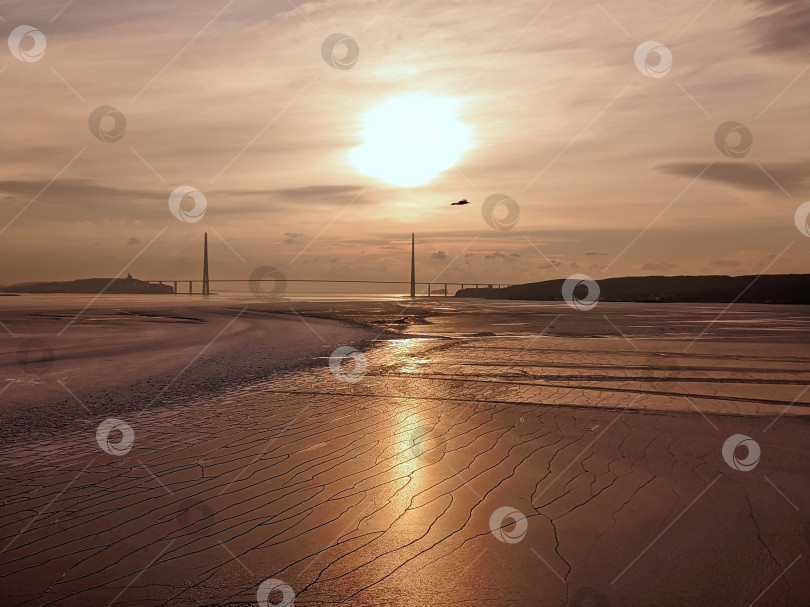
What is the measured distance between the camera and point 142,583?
12.2ft

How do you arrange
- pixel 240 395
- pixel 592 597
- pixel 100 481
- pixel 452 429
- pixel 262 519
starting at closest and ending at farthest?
pixel 592 597 < pixel 262 519 < pixel 100 481 < pixel 452 429 < pixel 240 395

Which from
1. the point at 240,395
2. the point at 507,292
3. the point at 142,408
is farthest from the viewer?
the point at 507,292

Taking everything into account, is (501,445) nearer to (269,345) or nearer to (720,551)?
(720,551)

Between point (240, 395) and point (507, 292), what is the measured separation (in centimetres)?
11525

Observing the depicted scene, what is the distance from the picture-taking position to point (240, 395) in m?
9.82

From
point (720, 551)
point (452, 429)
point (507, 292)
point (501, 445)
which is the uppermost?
point (507, 292)

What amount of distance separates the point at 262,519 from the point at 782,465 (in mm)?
4682

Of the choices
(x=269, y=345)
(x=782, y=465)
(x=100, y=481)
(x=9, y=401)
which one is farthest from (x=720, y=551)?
(x=269, y=345)

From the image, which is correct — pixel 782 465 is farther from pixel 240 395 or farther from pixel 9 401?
pixel 9 401

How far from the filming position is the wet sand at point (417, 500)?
12.2 feet

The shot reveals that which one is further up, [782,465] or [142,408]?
[142,408]

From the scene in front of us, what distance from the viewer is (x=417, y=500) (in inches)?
199

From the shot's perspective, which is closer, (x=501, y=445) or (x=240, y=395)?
(x=501, y=445)

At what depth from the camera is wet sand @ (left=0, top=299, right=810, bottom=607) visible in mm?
3732
